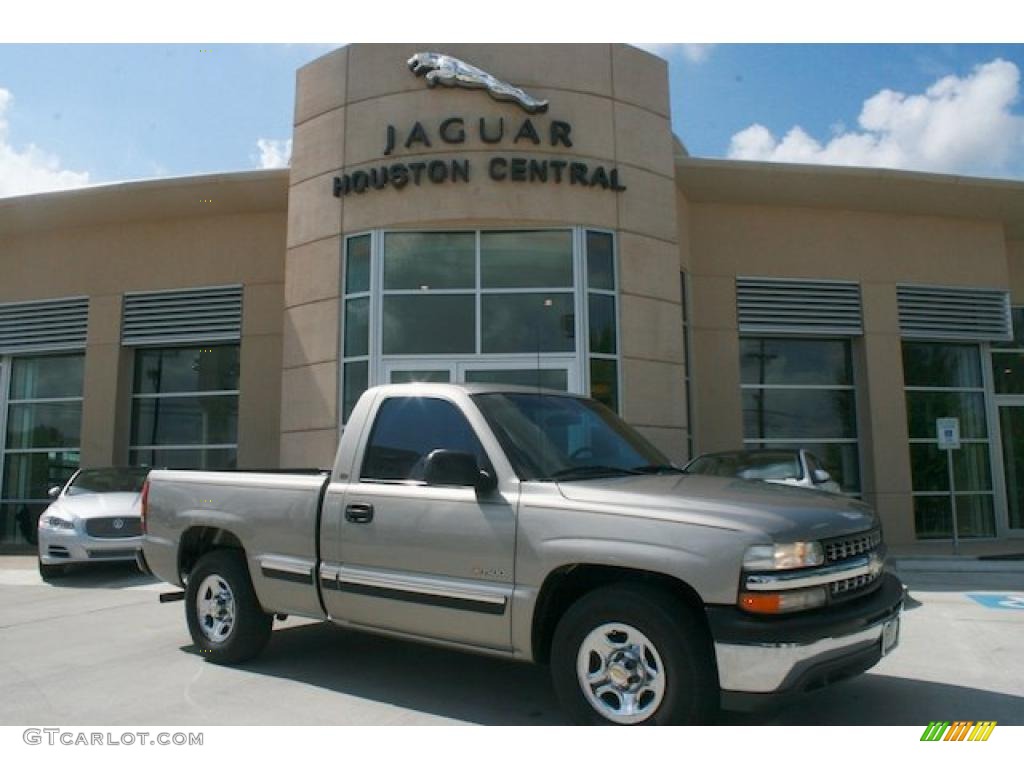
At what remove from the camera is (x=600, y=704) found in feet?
12.7

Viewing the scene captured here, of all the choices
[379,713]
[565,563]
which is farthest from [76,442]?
[565,563]

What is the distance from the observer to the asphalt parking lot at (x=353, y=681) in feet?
14.9

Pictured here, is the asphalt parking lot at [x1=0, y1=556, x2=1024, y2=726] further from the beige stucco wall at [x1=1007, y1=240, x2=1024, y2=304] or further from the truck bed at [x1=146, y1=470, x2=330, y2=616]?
the beige stucco wall at [x1=1007, y1=240, x2=1024, y2=304]

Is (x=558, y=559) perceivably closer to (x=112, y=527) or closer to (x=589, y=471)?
(x=589, y=471)

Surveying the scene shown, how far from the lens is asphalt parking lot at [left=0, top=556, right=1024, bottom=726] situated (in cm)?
454

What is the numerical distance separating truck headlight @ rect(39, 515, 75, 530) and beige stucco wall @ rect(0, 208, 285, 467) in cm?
415

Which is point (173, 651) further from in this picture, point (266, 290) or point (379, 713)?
point (266, 290)

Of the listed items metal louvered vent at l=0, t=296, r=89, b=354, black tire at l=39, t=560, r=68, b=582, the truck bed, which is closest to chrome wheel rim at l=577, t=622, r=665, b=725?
the truck bed

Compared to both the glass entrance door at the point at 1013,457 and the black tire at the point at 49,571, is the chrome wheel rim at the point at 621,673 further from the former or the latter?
the glass entrance door at the point at 1013,457

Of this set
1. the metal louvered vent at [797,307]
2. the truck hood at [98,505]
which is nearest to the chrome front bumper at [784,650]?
the truck hood at [98,505]

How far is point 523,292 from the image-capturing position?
11.9m

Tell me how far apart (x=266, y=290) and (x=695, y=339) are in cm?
788

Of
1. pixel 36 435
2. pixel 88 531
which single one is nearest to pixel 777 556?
pixel 88 531

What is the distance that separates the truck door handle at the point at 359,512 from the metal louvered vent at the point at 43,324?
12953 millimetres
